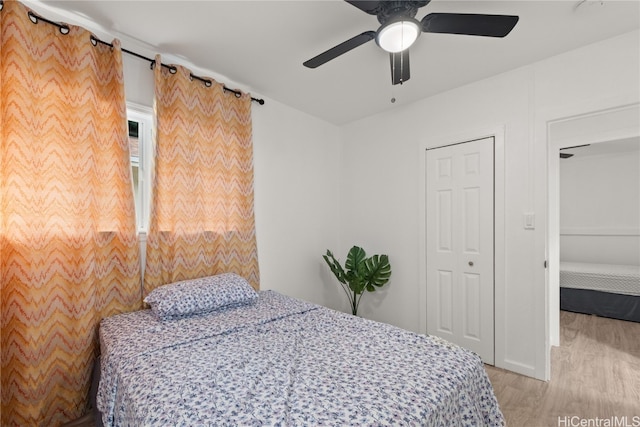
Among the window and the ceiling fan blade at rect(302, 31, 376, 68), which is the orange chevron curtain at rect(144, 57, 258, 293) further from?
the ceiling fan blade at rect(302, 31, 376, 68)

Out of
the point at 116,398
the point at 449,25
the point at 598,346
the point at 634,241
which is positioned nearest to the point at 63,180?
the point at 116,398

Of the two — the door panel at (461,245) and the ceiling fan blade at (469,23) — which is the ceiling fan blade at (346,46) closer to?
the ceiling fan blade at (469,23)

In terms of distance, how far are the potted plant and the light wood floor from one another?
122 cm

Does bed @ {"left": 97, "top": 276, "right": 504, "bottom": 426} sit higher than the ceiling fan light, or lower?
lower

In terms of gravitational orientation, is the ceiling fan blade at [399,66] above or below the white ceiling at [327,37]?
below

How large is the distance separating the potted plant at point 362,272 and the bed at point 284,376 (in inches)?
53.3

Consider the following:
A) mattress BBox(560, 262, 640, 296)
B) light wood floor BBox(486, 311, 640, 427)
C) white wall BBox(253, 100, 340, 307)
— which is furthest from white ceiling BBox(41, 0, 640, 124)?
mattress BBox(560, 262, 640, 296)

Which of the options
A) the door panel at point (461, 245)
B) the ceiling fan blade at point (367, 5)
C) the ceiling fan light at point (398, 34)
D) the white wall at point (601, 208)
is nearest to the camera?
the ceiling fan blade at point (367, 5)

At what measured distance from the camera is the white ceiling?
5.93 ft

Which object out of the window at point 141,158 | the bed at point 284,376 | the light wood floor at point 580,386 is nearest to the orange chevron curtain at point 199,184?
the window at point 141,158

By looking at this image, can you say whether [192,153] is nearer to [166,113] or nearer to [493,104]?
[166,113]

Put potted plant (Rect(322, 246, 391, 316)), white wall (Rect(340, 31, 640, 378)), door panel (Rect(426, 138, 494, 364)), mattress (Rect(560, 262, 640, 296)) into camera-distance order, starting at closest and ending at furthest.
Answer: white wall (Rect(340, 31, 640, 378)), door panel (Rect(426, 138, 494, 364)), potted plant (Rect(322, 246, 391, 316)), mattress (Rect(560, 262, 640, 296))

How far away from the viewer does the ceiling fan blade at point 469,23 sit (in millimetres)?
1391

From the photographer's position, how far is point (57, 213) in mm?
1783
